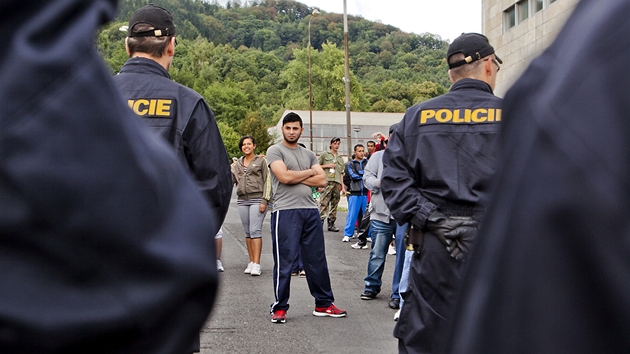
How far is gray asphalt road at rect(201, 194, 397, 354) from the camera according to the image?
6.25m

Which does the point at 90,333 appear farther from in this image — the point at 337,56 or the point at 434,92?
the point at 434,92

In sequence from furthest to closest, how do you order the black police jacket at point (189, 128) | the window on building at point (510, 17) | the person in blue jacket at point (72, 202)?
the window on building at point (510, 17), the black police jacket at point (189, 128), the person in blue jacket at point (72, 202)

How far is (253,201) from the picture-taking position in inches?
415

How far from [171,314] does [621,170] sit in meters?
0.62

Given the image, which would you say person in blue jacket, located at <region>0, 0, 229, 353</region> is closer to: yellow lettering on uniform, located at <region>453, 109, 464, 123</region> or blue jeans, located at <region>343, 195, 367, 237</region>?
yellow lettering on uniform, located at <region>453, 109, 464, 123</region>

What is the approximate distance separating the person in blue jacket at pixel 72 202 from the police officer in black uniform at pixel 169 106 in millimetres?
2652

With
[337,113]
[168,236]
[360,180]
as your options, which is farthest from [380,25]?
[168,236]

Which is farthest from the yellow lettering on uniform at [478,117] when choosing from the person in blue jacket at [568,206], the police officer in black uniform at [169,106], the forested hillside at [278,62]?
the forested hillside at [278,62]

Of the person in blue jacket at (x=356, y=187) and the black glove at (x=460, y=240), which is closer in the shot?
the black glove at (x=460, y=240)

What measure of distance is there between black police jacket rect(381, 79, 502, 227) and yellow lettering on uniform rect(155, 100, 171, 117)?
1.34 metres

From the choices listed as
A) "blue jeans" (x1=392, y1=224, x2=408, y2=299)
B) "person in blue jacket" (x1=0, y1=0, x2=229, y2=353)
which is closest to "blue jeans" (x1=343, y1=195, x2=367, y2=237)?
"blue jeans" (x1=392, y1=224, x2=408, y2=299)

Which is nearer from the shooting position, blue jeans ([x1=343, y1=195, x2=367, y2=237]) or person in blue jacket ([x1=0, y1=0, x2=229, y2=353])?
person in blue jacket ([x1=0, y1=0, x2=229, y2=353])

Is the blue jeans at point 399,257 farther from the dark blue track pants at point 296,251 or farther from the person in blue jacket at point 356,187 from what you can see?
the person in blue jacket at point 356,187

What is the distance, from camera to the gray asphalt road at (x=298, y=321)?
625cm
